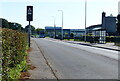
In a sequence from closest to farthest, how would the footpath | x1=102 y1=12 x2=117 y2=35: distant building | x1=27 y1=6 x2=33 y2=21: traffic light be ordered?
1. the footpath
2. x1=27 y1=6 x2=33 y2=21: traffic light
3. x1=102 y1=12 x2=117 y2=35: distant building

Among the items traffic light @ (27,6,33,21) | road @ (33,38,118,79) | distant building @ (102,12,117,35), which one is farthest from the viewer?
distant building @ (102,12,117,35)

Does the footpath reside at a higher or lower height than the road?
higher

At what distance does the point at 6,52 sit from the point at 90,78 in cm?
406

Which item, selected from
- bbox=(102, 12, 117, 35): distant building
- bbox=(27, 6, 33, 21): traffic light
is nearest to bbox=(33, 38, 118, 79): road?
bbox=(27, 6, 33, 21): traffic light

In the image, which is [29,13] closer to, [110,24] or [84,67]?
[84,67]

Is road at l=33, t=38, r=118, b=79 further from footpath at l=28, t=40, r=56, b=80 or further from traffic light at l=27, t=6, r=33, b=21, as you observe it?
traffic light at l=27, t=6, r=33, b=21

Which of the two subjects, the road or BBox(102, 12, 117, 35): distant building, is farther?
BBox(102, 12, 117, 35): distant building

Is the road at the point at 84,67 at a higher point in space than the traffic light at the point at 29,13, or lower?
lower

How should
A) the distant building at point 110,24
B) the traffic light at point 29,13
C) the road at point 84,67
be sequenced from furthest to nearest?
the distant building at point 110,24 < the traffic light at point 29,13 < the road at point 84,67

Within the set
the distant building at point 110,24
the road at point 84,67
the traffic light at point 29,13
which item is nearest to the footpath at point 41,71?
the road at point 84,67

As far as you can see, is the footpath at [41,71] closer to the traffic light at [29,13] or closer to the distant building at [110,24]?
the traffic light at [29,13]

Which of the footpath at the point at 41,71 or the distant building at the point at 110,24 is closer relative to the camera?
the footpath at the point at 41,71

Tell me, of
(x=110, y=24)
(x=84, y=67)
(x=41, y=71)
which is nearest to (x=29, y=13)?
(x=84, y=67)

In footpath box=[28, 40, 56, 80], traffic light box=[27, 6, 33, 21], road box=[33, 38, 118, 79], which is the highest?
traffic light box=[27, 6, 33, 21]
